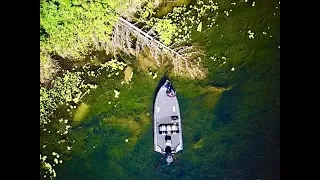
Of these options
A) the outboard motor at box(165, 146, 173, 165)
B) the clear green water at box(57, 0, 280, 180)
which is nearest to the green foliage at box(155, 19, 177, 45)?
the clear green water at box(57, 0, 280, 180)

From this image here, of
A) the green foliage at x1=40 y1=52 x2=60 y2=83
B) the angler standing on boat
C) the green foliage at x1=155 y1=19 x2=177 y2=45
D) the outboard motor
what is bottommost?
the outboard motor

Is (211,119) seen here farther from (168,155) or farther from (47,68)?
(47,68)

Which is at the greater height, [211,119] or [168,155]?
[211,119]

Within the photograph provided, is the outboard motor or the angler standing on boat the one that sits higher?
the angler standing on boat

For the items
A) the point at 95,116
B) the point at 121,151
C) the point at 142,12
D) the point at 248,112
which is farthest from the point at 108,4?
the point at 248,112

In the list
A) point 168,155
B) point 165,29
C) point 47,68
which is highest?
point 165,29

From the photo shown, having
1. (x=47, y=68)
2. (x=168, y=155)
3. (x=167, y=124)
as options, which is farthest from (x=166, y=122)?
(x=47, y=68)

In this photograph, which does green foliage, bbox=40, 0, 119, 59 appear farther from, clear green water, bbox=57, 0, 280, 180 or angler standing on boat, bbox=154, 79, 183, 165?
angler standing on boat, bbox=154, 79, 183, 165

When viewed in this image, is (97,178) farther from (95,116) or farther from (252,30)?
(252,30)

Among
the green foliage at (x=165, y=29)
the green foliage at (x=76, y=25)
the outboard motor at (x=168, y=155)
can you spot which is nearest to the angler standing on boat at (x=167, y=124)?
the outboard motor at (x=168, y=155)
